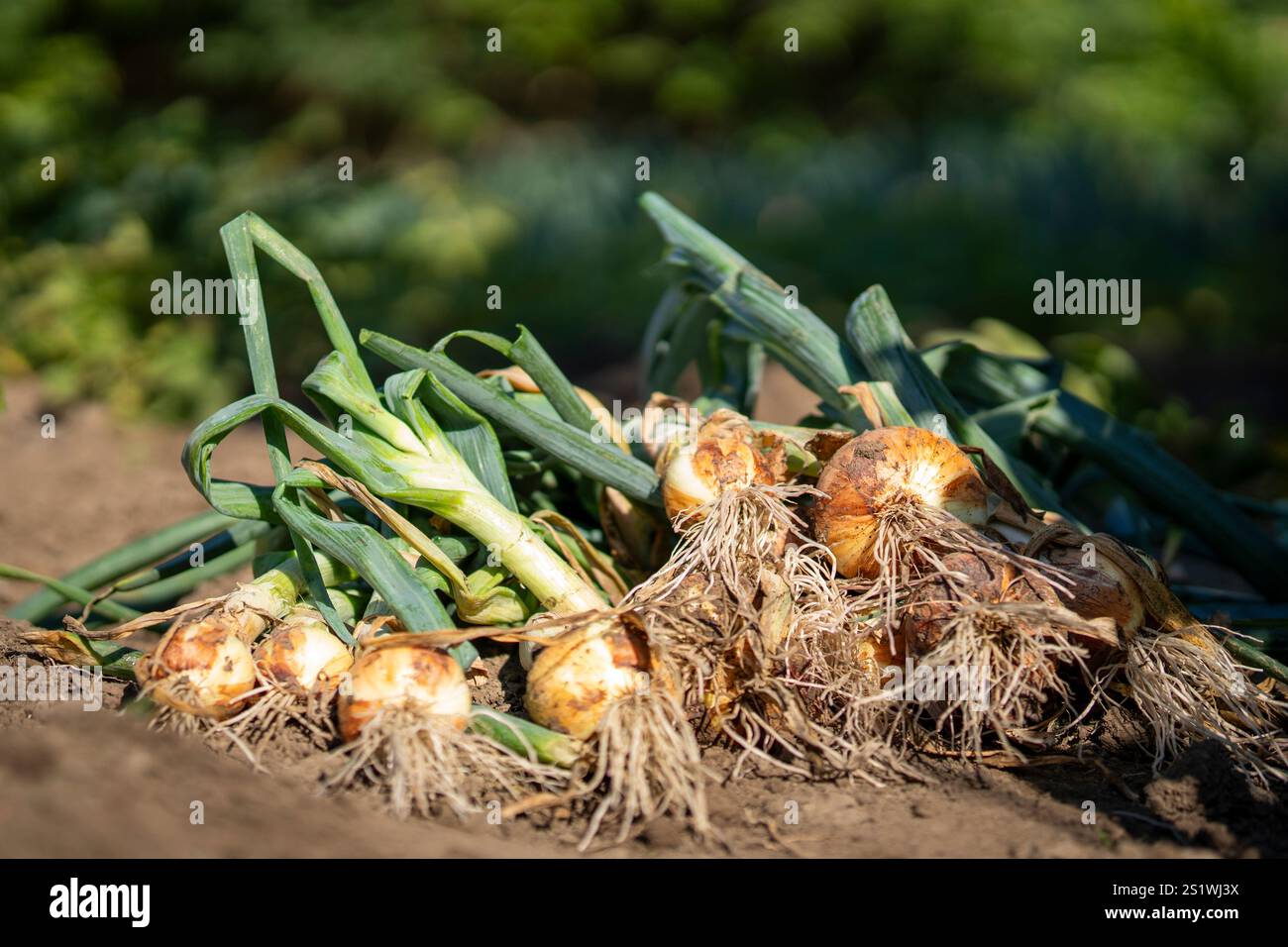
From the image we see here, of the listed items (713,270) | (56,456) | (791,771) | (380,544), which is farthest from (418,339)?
(791,771)

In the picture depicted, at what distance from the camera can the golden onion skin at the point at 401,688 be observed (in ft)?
5.22

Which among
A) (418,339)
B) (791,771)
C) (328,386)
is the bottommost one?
(791,771)

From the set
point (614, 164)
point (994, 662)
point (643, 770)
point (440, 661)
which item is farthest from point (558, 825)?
point (614, 164)

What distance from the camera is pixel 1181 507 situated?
7.67 feet

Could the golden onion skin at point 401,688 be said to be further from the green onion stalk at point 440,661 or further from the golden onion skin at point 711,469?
the golden onion skin at point 711,469

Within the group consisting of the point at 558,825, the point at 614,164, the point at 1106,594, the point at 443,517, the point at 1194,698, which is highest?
the point at 614,164

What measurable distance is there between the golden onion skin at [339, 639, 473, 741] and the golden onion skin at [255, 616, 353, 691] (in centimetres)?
11

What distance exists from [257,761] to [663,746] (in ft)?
1.96

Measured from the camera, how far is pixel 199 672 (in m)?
1.66

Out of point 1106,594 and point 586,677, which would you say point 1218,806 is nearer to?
point 1106,594

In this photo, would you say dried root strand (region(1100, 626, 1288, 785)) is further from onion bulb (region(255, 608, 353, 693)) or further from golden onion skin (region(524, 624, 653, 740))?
onion bulb (region(255, 608, 353, 693))

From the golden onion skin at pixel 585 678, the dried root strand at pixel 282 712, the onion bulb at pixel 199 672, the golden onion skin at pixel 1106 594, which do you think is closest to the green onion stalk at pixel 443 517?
the golden onion skin at pixel 585 678

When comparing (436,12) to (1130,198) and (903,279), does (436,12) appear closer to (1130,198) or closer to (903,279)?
(903,279)

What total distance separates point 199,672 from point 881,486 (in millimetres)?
1105
